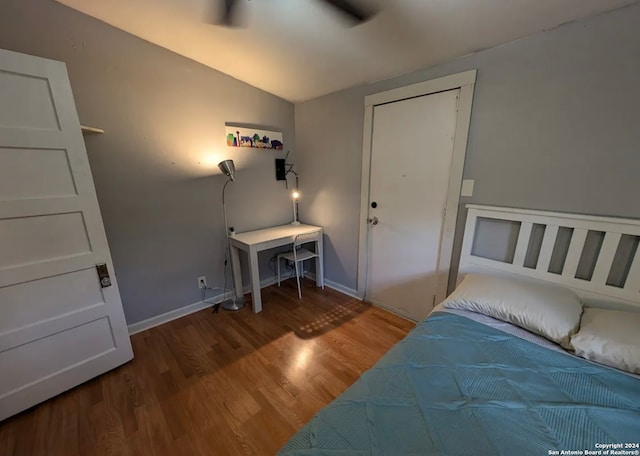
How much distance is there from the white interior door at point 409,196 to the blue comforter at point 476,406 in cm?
104

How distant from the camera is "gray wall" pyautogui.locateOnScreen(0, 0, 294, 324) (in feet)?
5.45

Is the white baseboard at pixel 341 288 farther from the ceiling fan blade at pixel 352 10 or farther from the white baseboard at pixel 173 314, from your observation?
the ceiling fan blade at pixel 352 10

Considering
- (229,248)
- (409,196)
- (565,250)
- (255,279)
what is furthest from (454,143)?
(229,248)

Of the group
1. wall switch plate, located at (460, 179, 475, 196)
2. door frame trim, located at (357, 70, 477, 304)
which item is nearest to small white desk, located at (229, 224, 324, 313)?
door frame trim, located at (357, 70, 477, 304)

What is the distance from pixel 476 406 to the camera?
829mm

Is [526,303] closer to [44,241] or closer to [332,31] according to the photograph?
[332,31]

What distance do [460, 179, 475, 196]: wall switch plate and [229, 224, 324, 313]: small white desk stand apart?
1499mm

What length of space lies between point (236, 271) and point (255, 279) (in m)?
0.35

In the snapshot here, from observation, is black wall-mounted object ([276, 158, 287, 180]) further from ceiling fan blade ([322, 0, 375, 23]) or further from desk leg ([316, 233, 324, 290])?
ceiling fan blade ([322, 0, 375, 23])

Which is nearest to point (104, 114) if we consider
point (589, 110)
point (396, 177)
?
point (396, 177)

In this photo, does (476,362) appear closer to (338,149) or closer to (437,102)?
(437,102)

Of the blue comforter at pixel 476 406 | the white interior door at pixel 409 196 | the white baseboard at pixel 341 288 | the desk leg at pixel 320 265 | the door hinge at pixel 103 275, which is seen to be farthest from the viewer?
the desk leg at pixel 320 265

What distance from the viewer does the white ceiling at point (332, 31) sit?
1.29 meters

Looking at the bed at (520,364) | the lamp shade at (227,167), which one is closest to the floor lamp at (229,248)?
the lamp shade at (227,167)
